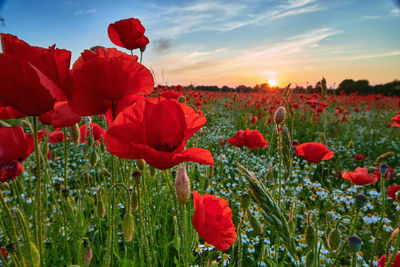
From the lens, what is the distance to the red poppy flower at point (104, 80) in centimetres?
68

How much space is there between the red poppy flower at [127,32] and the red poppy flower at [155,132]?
2.83ft

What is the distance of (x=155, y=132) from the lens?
78cm

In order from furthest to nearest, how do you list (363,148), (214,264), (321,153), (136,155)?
(363,148), (321,153), (214,264), (136,155)

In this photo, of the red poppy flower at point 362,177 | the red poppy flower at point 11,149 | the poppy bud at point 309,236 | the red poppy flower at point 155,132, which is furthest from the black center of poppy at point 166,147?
the red poppy flower at point 362,177

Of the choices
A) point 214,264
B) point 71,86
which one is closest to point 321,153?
point 214,264

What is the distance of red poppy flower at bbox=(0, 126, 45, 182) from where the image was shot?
84cm

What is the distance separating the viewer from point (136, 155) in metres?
0.70

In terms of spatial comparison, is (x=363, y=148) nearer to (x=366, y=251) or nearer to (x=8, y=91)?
(x=366, y=251)

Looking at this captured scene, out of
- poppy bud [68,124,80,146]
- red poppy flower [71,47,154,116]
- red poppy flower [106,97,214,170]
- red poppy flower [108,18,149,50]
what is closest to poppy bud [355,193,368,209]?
red poppy flower [106,97,214,170]

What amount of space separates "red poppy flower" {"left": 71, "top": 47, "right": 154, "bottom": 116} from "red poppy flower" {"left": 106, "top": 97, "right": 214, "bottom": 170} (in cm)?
8

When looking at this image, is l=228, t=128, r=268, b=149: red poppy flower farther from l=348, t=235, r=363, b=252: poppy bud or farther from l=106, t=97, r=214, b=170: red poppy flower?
l=106, t=97, r=214, b=170: red poppy flower

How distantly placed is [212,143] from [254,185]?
4854 mm

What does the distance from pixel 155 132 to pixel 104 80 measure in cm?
22

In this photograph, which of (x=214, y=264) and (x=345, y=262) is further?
(x=345, y=262)
